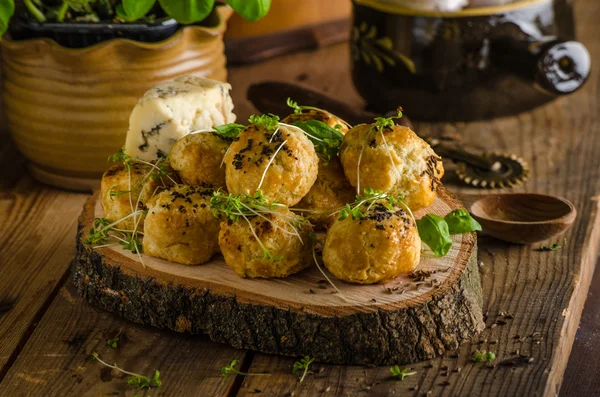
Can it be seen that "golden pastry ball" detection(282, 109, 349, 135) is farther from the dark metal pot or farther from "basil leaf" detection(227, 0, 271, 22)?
the dark metal pot

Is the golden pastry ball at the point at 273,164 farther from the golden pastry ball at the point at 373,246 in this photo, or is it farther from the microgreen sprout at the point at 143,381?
the microgreen sprout at the point at 143,381

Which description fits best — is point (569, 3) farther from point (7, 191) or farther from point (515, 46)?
point (7, 191)

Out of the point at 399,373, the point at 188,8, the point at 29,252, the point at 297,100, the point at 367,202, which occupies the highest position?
the point at 188,8

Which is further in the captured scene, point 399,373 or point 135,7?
point 135,7

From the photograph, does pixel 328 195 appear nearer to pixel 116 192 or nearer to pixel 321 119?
pixel 321 119

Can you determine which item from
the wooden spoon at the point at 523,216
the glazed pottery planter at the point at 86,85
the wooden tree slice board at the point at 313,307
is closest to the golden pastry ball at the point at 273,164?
the wooden tree slice board at the point at 313,307

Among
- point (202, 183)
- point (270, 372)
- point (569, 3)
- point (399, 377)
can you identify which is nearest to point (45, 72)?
point (202, 183)

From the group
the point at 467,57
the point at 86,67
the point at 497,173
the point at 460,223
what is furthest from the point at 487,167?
the point at 86,67
